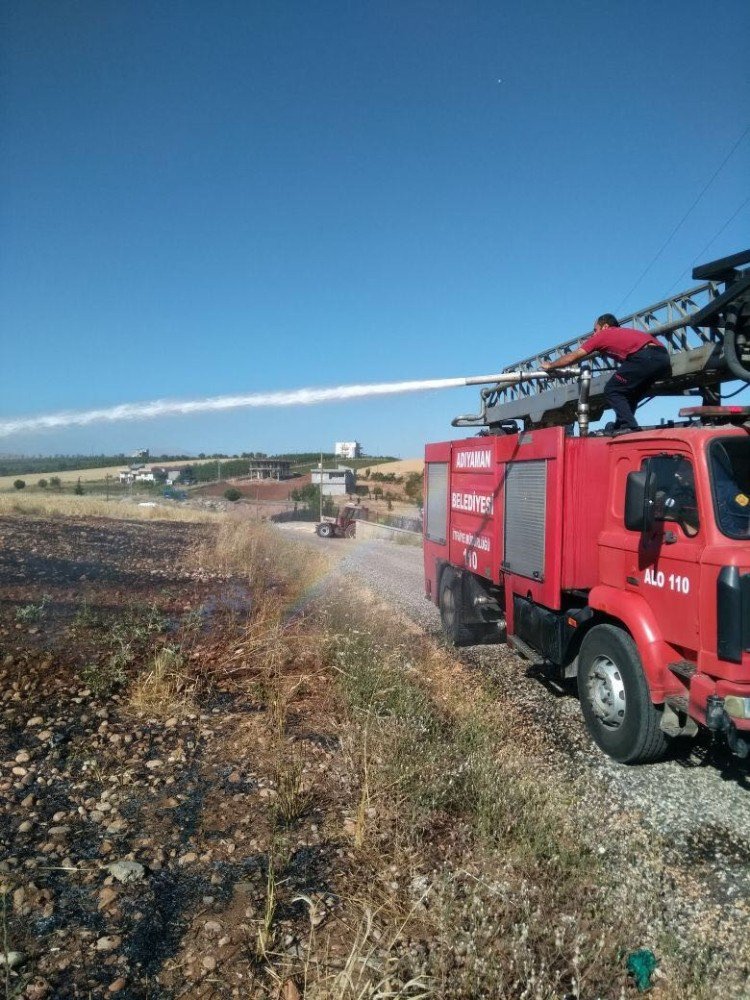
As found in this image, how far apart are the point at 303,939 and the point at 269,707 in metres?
2.43

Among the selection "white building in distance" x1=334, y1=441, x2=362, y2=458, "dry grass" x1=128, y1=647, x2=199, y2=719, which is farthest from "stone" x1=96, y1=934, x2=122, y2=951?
"white building in distance" x1=334, y1=441, x2=362, y2=458

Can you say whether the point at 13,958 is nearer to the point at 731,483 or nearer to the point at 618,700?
the point at 618,700

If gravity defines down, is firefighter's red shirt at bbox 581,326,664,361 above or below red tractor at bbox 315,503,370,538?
above

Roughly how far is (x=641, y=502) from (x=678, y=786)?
6.69 ft

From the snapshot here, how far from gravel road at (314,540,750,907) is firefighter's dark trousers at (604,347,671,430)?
9.02 feet

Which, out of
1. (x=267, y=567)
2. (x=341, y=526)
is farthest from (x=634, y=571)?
(x=341, y=526)

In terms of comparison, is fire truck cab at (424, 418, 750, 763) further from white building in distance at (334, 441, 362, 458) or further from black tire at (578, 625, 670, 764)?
white building in distance at (334, 441, 362, 458)

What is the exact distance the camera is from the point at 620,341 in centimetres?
601

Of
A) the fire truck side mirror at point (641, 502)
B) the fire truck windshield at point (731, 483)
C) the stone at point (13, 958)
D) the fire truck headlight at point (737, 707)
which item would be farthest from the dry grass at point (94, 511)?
the fire truck headlight at point (737, 707)

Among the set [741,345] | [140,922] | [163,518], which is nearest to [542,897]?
[140,922]

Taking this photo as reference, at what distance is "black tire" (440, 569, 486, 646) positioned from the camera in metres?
8.38

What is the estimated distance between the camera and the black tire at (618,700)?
4699mm

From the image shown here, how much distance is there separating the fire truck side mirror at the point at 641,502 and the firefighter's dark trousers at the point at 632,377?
1219 millimetres

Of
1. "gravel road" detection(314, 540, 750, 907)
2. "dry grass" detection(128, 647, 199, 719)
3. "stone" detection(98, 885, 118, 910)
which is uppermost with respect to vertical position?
"dry grass" detection(128, 647, 199, 719)
